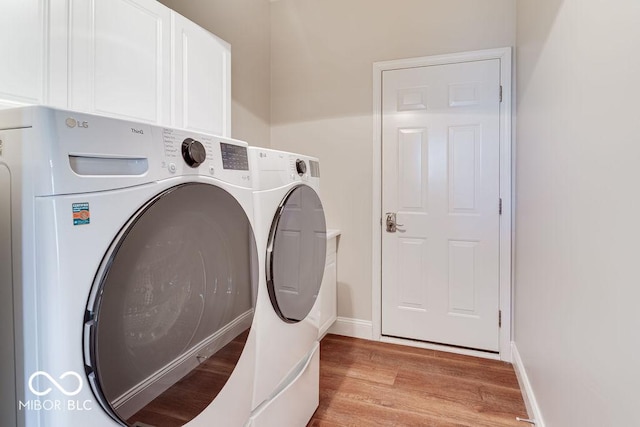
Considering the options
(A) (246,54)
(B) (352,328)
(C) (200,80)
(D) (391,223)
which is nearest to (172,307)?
(C) (200,80)

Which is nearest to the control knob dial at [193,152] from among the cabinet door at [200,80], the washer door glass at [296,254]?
the washer door glass at [296,254]

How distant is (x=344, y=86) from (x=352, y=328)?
197 cm

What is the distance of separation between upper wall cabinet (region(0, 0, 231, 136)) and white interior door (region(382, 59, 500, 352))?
1.36 metres

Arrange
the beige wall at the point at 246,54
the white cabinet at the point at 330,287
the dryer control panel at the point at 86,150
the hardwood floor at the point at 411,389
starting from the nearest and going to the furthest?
the dryer control panel at the point at 86,150
the hardwood floor at the point at 411,389
the beige wall at the point at 246,54
the white cabinet at the point at 330,287

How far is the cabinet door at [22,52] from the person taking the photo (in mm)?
1046

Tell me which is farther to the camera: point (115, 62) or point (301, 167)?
point (301, 167)

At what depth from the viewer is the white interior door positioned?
2.44 m

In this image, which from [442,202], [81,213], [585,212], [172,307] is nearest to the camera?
[81,213]

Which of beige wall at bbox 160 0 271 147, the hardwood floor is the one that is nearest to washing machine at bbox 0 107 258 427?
the hardwood floor

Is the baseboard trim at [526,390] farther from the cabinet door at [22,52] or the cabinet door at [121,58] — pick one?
the cabinet door at [22,52]

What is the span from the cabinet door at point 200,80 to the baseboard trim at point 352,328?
175 cm

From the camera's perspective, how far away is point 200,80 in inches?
72.0

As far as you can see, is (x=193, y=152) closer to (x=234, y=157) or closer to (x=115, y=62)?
(x=234, y=157)

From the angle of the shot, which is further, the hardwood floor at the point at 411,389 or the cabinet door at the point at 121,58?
the hardwood floor at the point at 411,389
